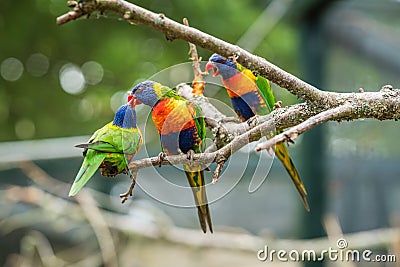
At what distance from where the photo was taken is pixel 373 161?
157cm

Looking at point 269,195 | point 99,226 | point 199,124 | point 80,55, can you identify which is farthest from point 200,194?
point 80,55

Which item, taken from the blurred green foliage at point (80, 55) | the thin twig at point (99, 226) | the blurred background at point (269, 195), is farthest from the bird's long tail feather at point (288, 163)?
the blurred green foliage at point (80, 55)

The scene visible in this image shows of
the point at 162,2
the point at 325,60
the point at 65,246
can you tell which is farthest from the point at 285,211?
the point at 162,2

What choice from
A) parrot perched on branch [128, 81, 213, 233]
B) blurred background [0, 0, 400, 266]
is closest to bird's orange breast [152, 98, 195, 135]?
parrot perched on branch [128, 81, 213, 233]

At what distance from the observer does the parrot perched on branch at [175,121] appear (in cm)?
28

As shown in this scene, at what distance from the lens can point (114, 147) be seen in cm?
29

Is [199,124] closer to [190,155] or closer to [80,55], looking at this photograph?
[190,155]

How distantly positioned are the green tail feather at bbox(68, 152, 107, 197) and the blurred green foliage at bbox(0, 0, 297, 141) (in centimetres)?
195

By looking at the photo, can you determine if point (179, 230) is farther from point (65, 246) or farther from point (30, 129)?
point (30, 129)

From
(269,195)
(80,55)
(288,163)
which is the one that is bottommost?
(269,195)

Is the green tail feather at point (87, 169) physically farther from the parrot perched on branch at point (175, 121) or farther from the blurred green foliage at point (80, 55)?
the blurred green foliage at point (80, 55)

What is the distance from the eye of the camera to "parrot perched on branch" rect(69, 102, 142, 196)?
0.28 m

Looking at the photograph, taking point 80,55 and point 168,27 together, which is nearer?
point 168,27

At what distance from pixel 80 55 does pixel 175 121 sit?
2.41m
